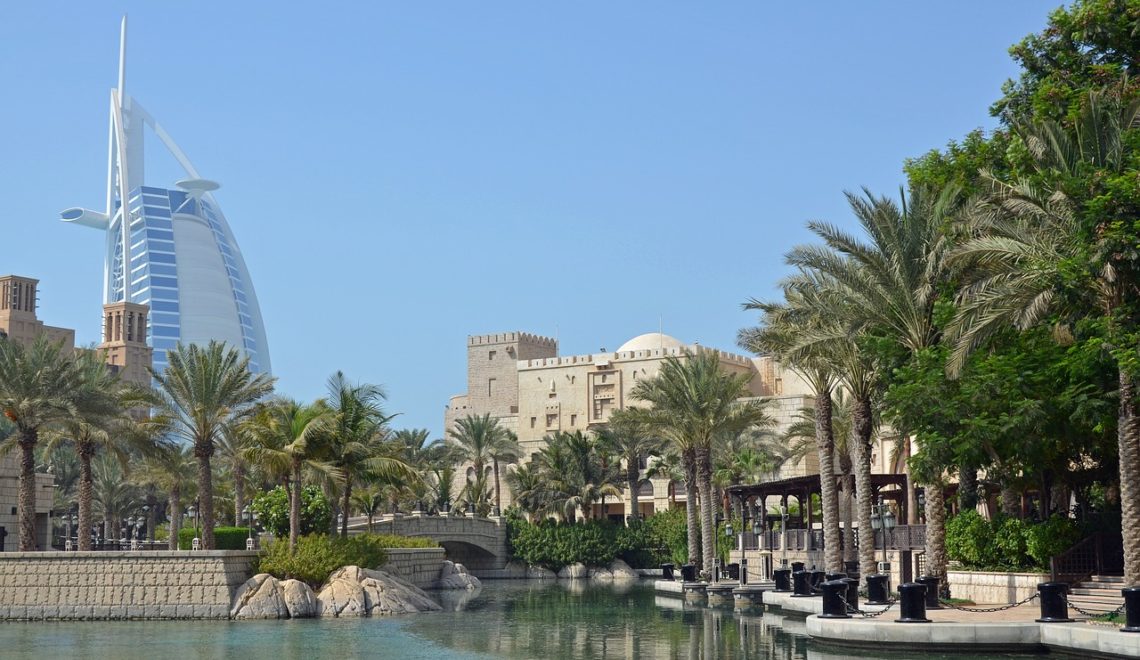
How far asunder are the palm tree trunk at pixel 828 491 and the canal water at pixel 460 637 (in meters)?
2.69

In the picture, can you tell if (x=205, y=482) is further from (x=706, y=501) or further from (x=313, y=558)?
(x=706, y=501)

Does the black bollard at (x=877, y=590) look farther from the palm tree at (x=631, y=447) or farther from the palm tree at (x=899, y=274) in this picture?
the palm tree at (x=631, y=447)

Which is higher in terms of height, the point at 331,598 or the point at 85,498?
the point at 85,498

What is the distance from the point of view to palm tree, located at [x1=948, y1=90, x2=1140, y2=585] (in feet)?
63.9

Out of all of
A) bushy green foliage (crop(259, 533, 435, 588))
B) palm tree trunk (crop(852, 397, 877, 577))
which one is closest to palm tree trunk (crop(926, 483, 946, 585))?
palm tree trunk (crop(852, 397, 877, 577))

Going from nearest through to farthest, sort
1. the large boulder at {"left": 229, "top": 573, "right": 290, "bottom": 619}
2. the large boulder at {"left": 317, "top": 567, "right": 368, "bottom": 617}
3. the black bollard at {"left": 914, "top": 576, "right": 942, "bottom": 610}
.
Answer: the black bollard at {"left": 914, "top": 576, "right": 942, "bottom": 610}
the large boulder at {"left": 229, "top": 573, "right": 290, "bottom": 619}
the large boulder at {"left": 317, "top": 567, "right": 368, "bottom": 617}

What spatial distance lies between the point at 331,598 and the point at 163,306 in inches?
6041

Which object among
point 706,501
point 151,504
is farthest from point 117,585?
point 151,504

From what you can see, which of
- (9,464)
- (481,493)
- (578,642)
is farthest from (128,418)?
(481,493)

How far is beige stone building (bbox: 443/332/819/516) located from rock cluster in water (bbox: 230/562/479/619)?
44.6 metres

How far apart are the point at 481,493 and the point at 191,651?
45420mm

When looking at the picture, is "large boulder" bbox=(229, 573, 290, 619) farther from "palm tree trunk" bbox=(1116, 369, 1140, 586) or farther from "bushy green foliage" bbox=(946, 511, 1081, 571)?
"palm tree trunk" bbox=(1116, 369, 1140, 586)

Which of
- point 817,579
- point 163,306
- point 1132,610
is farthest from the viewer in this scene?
point 163,306

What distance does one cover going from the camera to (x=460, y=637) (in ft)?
87.3
